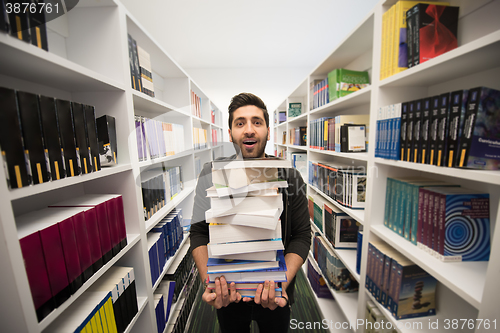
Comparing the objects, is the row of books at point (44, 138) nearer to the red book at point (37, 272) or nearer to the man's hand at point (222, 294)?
the red book at point (37, 272)

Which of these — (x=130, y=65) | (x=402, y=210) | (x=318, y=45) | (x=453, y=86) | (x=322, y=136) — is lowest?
(x=402, y=210)

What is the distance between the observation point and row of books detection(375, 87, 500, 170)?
2.01 feet

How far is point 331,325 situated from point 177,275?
1.37 m

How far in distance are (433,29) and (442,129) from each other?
46 centimetres

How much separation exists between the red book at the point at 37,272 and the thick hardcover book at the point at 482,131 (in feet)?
4.60

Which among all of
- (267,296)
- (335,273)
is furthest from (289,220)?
(335,273)

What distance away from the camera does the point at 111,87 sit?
34.3 inches

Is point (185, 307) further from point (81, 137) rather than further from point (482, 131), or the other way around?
point (482, 131)

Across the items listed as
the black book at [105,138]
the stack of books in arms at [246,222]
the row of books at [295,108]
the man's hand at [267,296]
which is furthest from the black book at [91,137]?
the row of books at [295,108]

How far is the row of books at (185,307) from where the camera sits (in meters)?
1.38

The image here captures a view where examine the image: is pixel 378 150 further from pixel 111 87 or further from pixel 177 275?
pixel 177 275

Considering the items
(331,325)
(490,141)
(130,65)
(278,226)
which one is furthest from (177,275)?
(490,141)

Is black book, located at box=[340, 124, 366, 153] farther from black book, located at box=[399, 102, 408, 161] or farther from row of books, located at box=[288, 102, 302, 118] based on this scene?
row of books, located at box=[288, 102, 302, 118]

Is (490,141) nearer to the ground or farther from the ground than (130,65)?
nearer to the ground
